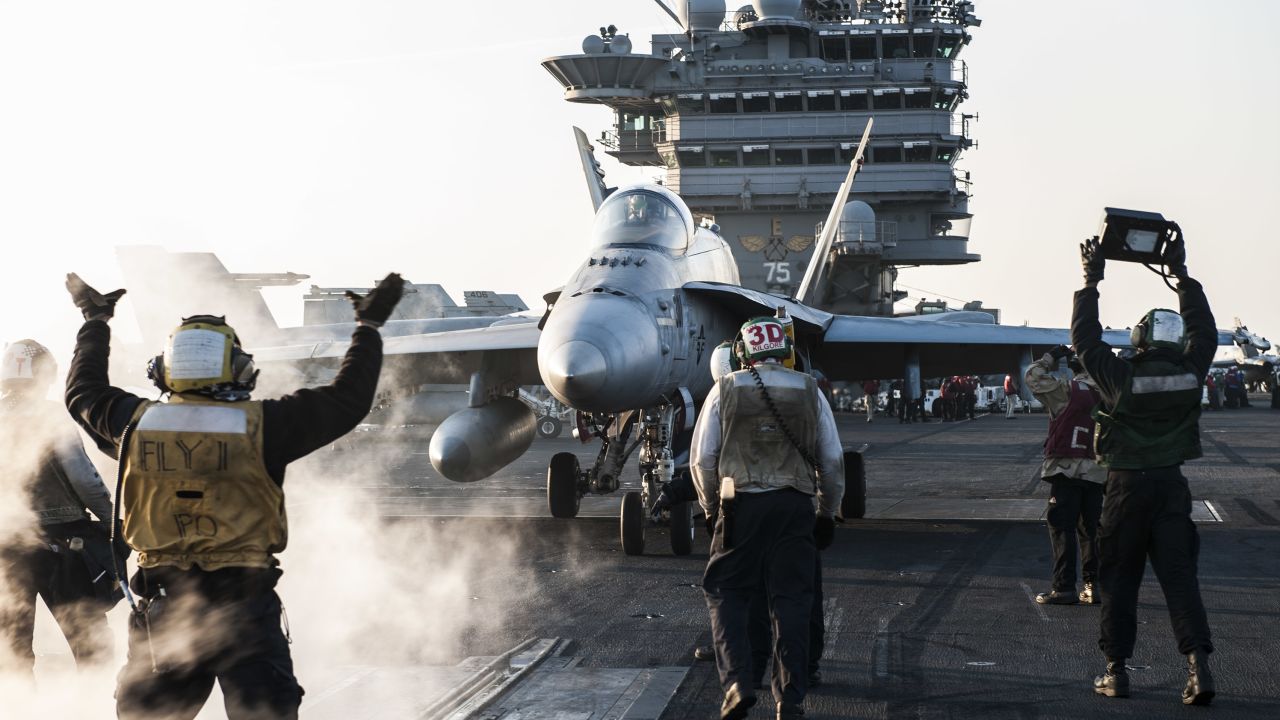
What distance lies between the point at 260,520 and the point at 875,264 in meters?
51.9

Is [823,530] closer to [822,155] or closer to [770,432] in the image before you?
[770,432]

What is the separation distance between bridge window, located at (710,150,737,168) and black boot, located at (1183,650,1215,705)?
2021 inches

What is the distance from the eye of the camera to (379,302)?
18.0 ft

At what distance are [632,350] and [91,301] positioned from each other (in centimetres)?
707

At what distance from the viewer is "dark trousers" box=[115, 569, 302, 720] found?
4.99m

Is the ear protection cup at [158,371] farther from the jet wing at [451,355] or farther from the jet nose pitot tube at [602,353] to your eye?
the jet wing at [451,355]

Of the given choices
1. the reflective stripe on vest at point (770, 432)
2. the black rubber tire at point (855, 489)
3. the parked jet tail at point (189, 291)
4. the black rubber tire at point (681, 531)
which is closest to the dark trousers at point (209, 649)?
the reflective stripe on vest at point (770, 432)

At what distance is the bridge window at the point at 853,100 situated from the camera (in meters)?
56.2

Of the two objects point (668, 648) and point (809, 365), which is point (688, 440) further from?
point (668, 648)

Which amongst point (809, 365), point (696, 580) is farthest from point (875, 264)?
point (696, 580)

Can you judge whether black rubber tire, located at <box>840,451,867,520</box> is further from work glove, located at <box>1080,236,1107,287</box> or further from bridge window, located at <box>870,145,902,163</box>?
bridge window, located at <box>870,145,902,163</box>

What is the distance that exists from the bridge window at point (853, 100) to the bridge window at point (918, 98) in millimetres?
1780

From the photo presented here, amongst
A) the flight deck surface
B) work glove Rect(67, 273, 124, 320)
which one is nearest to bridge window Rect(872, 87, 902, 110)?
the flight deck surface

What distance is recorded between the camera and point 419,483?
2422 cm
